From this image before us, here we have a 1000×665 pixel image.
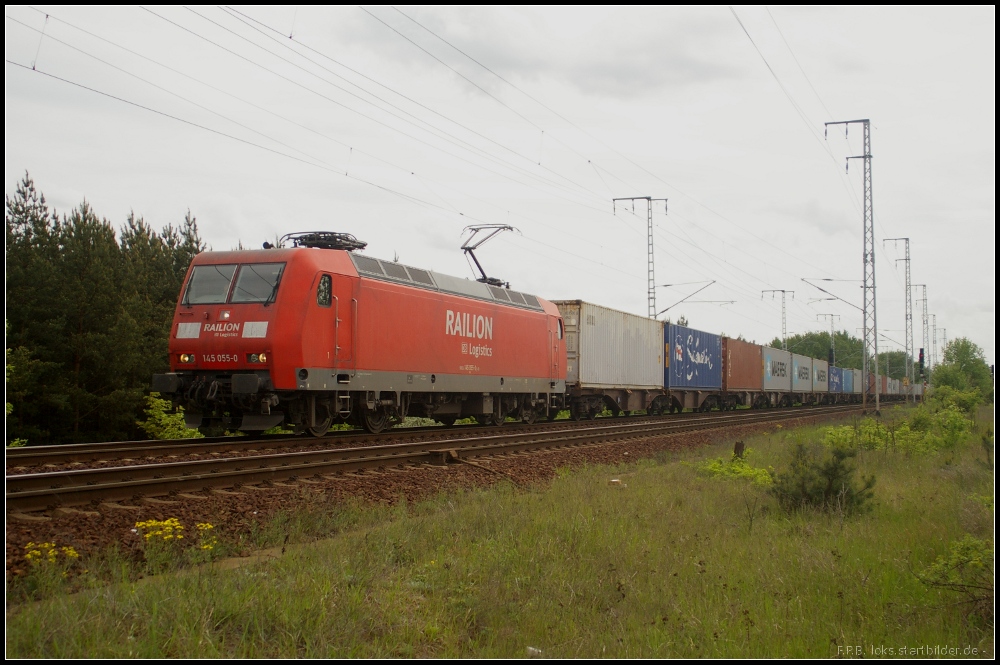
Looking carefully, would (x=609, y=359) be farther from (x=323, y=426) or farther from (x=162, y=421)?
(x=162, y=421)

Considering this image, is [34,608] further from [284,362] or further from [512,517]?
[284,362]

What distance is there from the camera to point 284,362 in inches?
492

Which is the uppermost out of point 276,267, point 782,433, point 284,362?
point 276,267

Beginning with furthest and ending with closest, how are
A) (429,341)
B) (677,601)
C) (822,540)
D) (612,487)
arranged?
(429,341)
(612,487)
(822,540)
(677,601)

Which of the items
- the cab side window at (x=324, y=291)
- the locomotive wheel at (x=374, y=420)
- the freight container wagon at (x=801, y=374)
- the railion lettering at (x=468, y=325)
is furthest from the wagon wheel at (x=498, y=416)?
the freight container wagon at (x=801, y=374)

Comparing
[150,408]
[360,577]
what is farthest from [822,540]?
[150,408]

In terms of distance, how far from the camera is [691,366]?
3183 centimetres

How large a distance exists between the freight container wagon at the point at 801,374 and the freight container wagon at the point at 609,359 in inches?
811

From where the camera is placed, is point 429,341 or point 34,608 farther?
point 429,341

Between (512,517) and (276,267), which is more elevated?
(276,267)

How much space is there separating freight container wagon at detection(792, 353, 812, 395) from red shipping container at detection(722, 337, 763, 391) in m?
7.47

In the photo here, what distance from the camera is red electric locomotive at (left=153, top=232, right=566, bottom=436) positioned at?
1266 centimetres

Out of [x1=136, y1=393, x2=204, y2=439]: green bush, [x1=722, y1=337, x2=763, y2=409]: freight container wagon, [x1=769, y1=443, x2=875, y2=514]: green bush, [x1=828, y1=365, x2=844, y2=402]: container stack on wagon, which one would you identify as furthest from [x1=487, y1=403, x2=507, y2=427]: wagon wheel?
[x1=828, y1=365, x2=844, y2=402]: container stack on wagon

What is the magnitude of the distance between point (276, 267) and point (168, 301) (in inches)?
965
